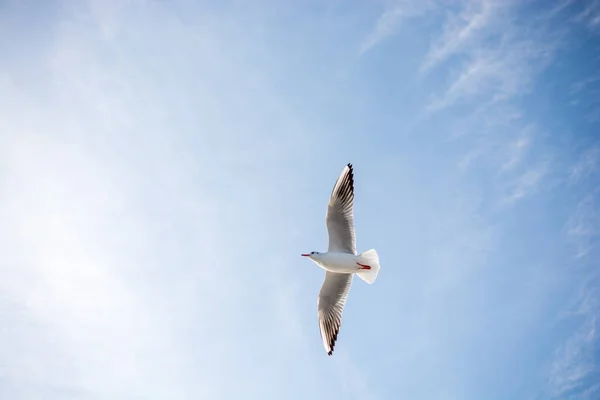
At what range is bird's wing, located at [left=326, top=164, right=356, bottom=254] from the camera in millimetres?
10703

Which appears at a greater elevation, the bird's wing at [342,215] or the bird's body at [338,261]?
the bird's wing at [342,215]

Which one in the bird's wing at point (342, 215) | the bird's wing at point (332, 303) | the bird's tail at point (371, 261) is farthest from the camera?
the bird's wing at point (332, 303)

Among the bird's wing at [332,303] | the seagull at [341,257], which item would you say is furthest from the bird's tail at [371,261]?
the bird's wing at [332,303]

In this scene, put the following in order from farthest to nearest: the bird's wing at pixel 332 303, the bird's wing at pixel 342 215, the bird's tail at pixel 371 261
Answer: the bird's wing at pixel 332 303, the bird's wing at pixel 342 215, the bird's tail at pixel 371 261

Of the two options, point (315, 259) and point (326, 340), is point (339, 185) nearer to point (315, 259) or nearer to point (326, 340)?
point (315, 259)

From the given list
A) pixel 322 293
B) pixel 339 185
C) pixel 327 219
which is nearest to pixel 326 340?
pixel 322 293

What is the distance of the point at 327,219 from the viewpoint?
35.8ft

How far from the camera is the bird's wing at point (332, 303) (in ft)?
37.2

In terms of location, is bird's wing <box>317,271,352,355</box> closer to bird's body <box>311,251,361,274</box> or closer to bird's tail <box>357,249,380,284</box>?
bird's body <box>311,251,361,274</box>

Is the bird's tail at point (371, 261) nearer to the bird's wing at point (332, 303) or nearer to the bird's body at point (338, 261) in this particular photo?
the bird's body at point (338, 261)

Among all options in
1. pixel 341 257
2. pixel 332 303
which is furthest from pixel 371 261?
pixel 332 303

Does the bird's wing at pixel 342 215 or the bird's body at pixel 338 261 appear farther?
the bird's wing at pixel 342 215

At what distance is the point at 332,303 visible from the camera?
1151cm

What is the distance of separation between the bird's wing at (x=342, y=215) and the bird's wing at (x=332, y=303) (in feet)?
2.61
